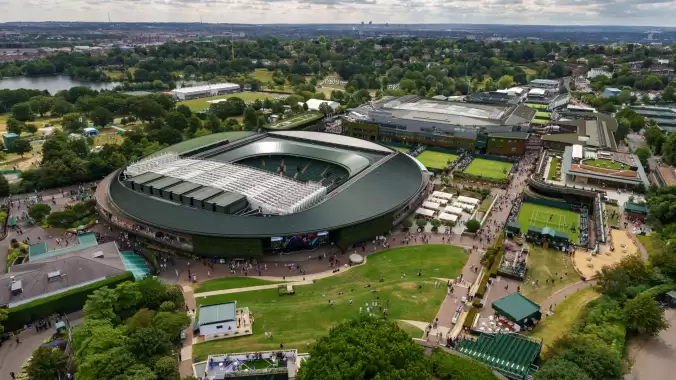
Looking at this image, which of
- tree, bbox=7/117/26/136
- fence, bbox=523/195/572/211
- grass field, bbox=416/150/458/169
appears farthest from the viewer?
tree, bbox=7/117/26/136

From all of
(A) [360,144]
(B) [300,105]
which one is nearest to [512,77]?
(B) [300,105]

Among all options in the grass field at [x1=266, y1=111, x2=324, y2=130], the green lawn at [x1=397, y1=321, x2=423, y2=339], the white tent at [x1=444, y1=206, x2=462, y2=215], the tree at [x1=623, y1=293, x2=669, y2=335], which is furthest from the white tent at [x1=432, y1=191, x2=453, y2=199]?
the grass field at [x1=266, y1=111, x2=324, y2=130]

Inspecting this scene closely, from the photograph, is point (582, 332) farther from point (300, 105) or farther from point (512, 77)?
point (512, 77)

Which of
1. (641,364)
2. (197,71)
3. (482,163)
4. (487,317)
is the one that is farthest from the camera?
(197,71)

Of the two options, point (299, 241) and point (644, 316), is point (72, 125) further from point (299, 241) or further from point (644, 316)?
point (644, 316)

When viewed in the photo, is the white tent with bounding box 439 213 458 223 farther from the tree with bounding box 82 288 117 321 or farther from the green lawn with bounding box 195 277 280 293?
the tree with bounding box 82 288 117 321

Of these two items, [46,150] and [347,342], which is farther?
[46,150]

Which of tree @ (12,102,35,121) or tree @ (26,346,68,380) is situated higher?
tree @ (12,102,35,121)

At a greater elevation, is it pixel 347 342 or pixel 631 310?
pixel 347 342
